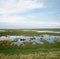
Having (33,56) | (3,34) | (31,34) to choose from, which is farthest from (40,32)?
(3,34)

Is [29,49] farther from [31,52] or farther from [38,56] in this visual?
[38,56]

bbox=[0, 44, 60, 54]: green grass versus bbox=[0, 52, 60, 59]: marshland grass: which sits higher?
bbox=[0, 44, 60, 54]: green grass

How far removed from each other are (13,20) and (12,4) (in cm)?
33

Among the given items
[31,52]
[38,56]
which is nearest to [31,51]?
[31,52]

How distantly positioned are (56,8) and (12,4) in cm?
91

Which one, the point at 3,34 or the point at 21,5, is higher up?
the point at 21,5

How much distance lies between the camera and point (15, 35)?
3.11m

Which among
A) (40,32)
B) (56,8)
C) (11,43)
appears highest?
(56,8)

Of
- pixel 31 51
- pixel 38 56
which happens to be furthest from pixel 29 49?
pixel 38 56

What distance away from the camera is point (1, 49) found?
304 cm

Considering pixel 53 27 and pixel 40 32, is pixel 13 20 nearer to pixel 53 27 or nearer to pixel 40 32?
pixel 40 32

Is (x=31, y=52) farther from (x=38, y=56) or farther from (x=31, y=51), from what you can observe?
(x=38, y=56)

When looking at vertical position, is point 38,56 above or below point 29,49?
below

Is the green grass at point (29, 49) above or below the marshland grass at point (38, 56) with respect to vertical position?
above
